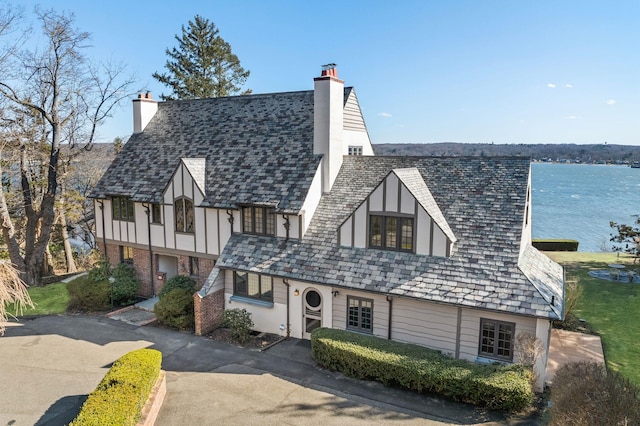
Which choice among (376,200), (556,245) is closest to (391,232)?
(376,200)

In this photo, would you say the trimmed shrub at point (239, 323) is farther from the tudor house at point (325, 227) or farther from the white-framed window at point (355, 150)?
the white-framed window at point (355, 150)

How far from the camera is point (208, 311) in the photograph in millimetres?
17188

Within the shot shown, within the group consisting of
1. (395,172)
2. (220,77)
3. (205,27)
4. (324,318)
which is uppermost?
(205,27)

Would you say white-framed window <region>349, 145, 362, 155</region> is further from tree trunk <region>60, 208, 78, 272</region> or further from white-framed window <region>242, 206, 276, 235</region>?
tree trunk <region>60, 208, 78, 272</region>

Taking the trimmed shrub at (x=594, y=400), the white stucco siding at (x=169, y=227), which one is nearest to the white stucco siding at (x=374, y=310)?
the trimmed shrub at (x=594, y=400)

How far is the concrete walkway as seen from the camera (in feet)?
47.3

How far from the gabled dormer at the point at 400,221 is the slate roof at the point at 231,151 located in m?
2.63

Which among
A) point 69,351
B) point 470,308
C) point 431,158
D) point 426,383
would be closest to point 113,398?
point 69,351

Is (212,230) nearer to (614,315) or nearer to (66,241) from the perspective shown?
(66,241)

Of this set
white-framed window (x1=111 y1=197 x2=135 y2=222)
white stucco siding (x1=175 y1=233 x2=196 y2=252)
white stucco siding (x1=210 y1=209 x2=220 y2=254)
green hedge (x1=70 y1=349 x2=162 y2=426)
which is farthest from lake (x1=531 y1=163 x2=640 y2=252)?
green hedge (x1=70 y1=349 x2=162 y2=426)

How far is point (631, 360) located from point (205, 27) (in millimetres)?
Answer: 41166

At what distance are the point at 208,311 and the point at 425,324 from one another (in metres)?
8.43

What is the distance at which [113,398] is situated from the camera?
10227mm

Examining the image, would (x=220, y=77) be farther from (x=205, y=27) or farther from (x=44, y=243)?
(x=44, y=243)
